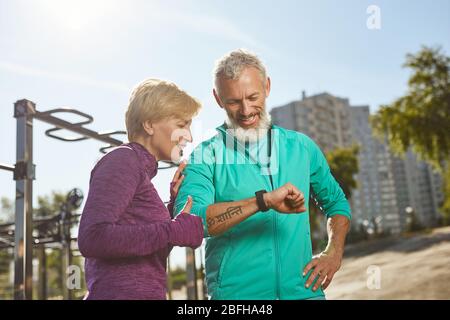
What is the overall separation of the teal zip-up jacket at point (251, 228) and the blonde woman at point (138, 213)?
0.16 meters

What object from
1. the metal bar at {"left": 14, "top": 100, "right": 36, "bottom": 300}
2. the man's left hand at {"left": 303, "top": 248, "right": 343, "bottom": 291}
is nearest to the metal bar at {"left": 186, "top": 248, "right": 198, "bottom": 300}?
the metal bar at {"left": 14, "top": 100, "right": 36, "bottom": 300}

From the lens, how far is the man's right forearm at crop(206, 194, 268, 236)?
1279 millimetres

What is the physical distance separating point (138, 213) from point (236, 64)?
0.56 m

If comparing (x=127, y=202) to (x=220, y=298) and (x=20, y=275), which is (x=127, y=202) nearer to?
(x=220, y=298)

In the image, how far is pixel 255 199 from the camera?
1.28m

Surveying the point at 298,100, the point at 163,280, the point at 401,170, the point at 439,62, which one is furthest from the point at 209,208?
the point at 401,170

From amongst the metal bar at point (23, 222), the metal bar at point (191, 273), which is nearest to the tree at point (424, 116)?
the metal bar at point (191, 273)

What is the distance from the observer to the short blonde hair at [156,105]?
1307mm

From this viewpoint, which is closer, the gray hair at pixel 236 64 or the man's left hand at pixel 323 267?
the man's left hand at pixel 323 267

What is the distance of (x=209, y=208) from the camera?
133cm

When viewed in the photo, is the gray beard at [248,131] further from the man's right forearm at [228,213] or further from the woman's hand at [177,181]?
the man's right forearm at [228,213]

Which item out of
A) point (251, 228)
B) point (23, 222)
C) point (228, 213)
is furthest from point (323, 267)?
point (23, 222)
